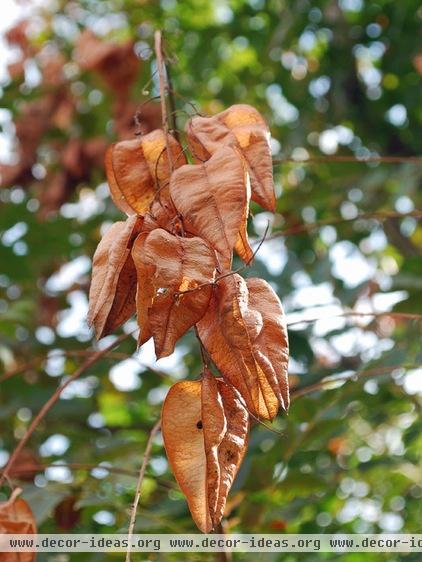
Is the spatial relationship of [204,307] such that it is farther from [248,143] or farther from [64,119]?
[64,119]

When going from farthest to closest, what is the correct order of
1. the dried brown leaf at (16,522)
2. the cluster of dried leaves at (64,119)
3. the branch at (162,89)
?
the cluster of dried leaves at (64,119)
the dried brown leaf at (16,522)
the branch at (162,89)

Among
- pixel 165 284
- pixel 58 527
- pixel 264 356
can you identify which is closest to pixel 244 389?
pixel 264 356

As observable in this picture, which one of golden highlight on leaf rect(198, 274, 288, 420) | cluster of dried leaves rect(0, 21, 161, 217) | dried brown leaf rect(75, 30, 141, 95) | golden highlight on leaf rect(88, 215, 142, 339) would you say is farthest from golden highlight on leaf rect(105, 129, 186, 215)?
dried brown leaf rect(75, 30, 141, 95)

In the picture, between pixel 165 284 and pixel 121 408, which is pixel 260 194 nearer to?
pixel 165 284

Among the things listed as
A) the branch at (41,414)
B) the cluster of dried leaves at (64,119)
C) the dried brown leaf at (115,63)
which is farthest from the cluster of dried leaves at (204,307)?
the dried brown leaf at (115,63)

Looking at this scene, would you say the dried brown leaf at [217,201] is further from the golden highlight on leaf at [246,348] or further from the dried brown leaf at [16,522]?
the dried brown leaf at [16,522]

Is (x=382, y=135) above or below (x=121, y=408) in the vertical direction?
above

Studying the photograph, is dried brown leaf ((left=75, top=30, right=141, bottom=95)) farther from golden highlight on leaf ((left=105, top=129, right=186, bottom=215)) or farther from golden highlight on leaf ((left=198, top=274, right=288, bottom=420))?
golden highlight on leaf ((left=198, top=274, right=288, bottom=420))
